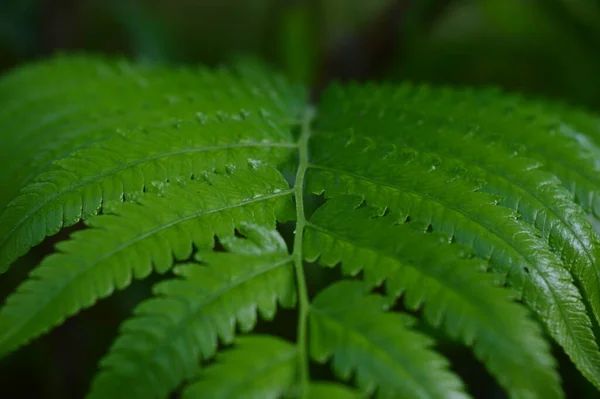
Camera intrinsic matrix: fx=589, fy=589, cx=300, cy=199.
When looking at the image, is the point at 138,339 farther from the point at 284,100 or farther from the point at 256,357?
the point at 284,100

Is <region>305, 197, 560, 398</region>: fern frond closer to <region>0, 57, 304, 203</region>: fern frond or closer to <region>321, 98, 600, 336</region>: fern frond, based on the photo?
<region>321, 98, 600, 336</region>: fern frond

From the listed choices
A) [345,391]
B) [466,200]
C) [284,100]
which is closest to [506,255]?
[466,200]

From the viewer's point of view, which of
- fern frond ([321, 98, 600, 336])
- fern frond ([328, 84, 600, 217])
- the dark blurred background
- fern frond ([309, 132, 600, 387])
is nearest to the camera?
fern frond ([309, 132, 600, 387])

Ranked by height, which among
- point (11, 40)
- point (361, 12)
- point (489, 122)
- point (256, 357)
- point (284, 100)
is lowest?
point (256, 357)

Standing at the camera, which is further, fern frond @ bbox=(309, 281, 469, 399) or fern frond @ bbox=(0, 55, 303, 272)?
fern frond @ bbox=(0, 55, 303, 272)

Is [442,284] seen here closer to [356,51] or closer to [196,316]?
[196,316]

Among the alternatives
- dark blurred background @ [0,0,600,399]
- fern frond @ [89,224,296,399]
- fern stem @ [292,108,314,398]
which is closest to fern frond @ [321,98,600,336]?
fern stem @ [292,108,314,398]

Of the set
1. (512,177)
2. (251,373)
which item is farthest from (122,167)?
(512,177)
